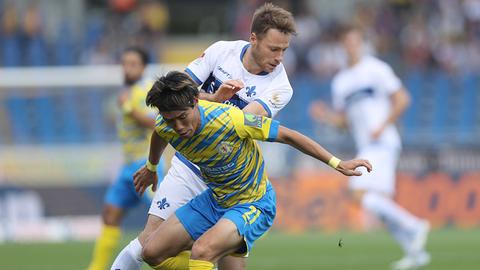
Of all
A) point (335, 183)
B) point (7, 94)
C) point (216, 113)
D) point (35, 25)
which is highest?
point (35, 25)

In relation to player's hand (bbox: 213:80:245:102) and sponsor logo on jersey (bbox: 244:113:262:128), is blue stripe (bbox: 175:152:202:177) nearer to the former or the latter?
player's hand (bbox: 213:80:245:102)

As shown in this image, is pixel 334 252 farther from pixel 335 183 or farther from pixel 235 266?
pixel 235 266

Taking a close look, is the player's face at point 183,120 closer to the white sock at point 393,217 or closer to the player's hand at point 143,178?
the player's hand at point 143,178

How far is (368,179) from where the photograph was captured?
13.4 metres

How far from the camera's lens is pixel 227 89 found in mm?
8250

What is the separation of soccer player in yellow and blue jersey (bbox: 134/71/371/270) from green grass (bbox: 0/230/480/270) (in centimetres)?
383

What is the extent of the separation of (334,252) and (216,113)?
6.34 metres

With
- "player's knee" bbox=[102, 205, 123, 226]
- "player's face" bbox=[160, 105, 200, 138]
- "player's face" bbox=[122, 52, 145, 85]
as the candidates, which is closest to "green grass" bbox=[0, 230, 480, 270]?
"player's knee" bbox=[102, 205, 123, 226]

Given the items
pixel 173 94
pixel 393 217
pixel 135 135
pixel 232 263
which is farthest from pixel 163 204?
pixel 393 217

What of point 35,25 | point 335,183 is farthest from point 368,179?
point 35,25

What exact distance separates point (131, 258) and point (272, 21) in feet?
7.11

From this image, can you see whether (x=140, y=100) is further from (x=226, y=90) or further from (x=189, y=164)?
(x=226, y=90)

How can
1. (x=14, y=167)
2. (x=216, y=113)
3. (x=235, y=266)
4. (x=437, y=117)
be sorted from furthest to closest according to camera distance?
(x=437, y=117) < (x=14, y=167) < (x=235, y=266) < (x=216, y=113)

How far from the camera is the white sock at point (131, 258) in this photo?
874cm
